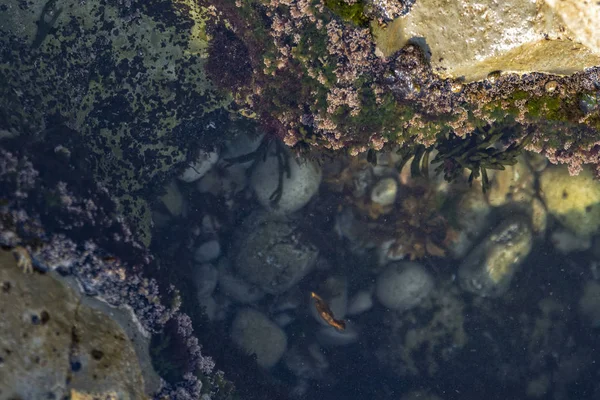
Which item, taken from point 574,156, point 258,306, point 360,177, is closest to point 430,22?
point 574,156

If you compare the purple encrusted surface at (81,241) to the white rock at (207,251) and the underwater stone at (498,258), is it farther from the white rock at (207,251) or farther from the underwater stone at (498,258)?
Result: the underwater stone at (498,258)

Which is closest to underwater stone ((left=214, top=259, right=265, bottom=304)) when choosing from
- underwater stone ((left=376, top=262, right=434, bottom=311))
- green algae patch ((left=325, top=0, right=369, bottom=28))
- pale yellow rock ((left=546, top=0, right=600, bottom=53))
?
underwater stone ((left=376, top=262, right=434, bottom=311))

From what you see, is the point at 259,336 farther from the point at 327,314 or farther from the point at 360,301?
the point at 360,301

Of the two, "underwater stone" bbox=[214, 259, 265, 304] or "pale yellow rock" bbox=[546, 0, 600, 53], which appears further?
"underwater stone" bbox=[214, 259, 265, 304]

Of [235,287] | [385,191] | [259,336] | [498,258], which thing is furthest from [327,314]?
[498,258]

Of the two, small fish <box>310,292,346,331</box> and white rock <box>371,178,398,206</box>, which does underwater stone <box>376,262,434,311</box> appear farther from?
white rock <box>371,178,398,206</box>

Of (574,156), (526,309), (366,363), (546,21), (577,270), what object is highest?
(546,21)

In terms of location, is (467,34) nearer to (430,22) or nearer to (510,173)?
(430,22)
